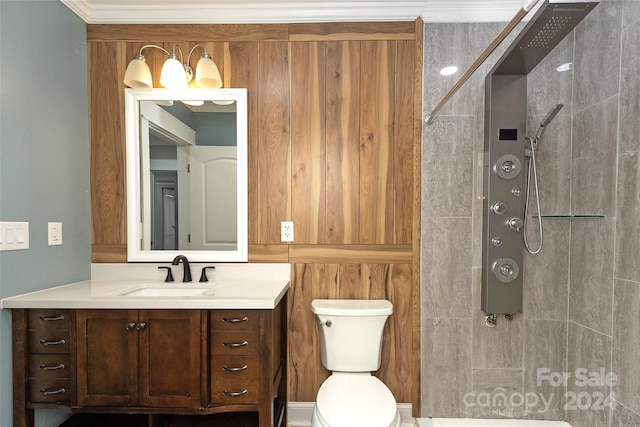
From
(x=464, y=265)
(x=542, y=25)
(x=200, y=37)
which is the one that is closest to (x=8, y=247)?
(x=200, y=37)

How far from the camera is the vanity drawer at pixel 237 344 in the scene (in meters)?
1.51

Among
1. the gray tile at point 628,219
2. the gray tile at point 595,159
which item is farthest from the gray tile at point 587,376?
the gray tile at point 595,159

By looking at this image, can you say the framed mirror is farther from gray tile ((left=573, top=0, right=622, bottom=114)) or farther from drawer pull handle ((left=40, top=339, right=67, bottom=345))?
gray tile ((left=573, top=0, right=622, bottom=114))

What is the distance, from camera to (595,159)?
5.30ft

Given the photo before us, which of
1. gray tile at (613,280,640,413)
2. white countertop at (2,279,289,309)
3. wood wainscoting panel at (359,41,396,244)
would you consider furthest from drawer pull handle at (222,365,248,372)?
gray tile at (613,280,640,413)

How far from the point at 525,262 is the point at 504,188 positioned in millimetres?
436

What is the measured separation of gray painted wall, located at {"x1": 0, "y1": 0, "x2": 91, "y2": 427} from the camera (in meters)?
1.51

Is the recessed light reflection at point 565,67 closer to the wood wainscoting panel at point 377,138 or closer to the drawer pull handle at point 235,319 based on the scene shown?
the wood wainscoting panel at point 377,138

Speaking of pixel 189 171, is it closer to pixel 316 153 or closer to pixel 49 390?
pixel 316 153

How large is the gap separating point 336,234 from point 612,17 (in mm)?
1607

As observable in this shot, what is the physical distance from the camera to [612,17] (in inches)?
58.4

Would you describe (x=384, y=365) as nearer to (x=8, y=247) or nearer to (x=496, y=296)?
(x=496, y=296)

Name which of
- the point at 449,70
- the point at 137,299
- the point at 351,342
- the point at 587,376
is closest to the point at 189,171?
the point at 137,299

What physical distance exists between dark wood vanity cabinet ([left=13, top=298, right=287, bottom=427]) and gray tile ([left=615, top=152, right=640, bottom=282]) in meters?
1.50
